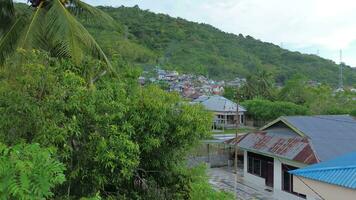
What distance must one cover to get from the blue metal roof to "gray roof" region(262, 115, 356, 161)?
10236 millimetres

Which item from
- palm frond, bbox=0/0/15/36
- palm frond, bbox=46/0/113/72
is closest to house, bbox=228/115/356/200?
palm frond, bbox=46/0/113/72

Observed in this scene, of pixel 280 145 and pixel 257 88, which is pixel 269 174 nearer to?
pixel 280 145

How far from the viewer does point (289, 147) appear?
17719 mm

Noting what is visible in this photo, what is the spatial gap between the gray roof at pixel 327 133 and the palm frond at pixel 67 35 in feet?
37.8

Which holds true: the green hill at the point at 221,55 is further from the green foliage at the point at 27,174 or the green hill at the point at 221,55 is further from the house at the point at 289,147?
the green foliage at the point at 27,174

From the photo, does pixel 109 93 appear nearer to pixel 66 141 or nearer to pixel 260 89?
pixel 66 141

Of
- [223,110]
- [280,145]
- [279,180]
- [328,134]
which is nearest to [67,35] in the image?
[280,145]

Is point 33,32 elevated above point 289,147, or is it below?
above

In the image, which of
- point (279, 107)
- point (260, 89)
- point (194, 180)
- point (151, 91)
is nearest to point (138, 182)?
point (194, 180)

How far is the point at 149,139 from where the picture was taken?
278 inches

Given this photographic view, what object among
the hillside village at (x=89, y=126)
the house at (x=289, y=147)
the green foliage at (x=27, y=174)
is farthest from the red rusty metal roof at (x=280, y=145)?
the green foliage at (x=27, y=174)

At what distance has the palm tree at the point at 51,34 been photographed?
7.58 meters

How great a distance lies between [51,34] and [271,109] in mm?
34522

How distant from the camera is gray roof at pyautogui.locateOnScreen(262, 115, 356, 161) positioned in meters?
16.4
